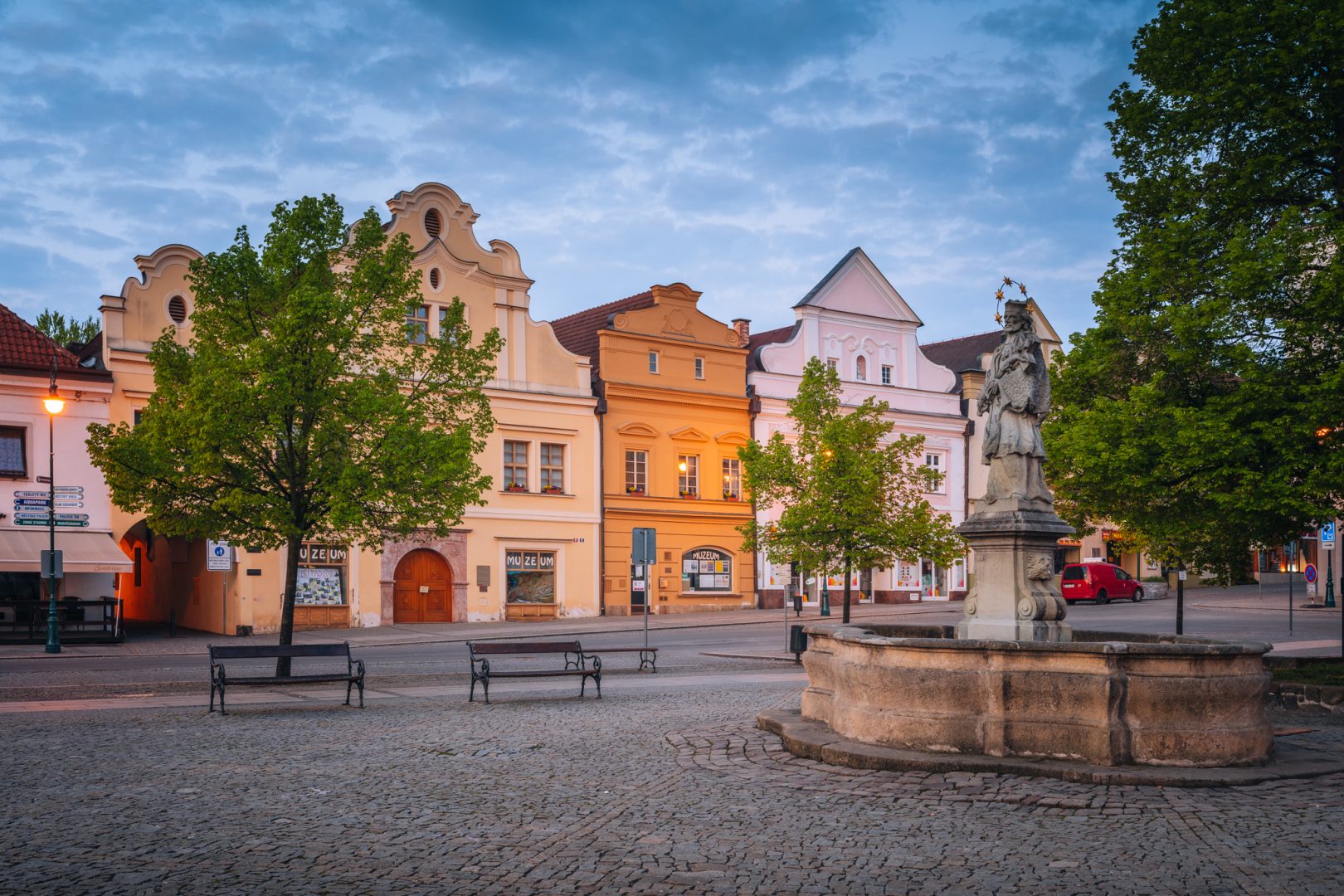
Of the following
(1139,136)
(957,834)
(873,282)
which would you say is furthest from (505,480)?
(957,834)

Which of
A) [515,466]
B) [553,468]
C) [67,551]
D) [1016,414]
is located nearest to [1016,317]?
[1016,414]

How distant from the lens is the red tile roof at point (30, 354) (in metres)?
31.6

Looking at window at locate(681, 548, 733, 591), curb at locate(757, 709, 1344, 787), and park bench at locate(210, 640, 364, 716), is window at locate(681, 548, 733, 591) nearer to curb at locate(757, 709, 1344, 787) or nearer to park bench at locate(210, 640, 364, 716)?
park bench at locate(210, 640, 364, 716)

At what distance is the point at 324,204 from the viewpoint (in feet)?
67.5

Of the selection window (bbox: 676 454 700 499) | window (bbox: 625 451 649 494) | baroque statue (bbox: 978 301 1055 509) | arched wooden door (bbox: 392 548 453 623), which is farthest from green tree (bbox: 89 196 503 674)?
window (bbox: 676 454 700 499)

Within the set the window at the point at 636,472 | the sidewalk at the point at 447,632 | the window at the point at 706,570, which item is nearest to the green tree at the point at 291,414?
the sidewalk at the point at 447,632

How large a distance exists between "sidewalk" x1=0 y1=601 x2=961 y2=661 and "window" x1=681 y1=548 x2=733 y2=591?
1334 mm

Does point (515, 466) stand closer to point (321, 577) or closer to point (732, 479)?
point (321, 577)

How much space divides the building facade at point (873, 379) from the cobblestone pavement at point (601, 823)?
113ft

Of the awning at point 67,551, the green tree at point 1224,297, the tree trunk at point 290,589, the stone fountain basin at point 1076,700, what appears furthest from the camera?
the awning at point 67,551

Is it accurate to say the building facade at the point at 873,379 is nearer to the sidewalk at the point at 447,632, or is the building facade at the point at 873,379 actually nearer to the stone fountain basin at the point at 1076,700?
the sidewalk at the point at 447,632

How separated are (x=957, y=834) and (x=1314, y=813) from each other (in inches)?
111

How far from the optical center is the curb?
9.77 meters

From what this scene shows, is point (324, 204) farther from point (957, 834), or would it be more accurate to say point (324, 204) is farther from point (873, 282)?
point (873, 282)
